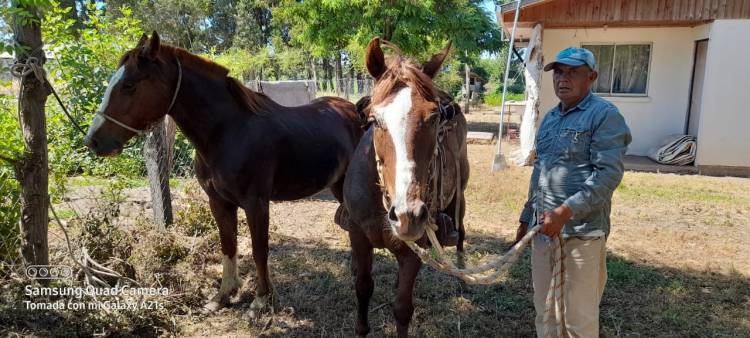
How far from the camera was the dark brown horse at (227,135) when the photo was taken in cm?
299

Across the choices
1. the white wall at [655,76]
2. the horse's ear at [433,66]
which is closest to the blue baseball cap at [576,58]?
the horse's ear at [433,66]

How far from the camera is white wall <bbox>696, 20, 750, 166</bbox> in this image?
862cm

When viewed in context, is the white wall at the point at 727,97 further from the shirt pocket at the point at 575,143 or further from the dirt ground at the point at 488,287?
the shirt pocket at the point at 575,143

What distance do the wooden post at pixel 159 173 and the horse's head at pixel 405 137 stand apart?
303 cm

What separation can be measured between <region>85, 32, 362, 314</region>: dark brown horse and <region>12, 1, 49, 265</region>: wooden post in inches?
14.3

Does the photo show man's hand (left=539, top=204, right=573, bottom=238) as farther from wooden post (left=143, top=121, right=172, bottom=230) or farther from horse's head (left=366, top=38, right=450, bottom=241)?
wooden post (left=143, top=121, right=172, bottom=230)

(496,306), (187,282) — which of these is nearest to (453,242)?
(496,306)

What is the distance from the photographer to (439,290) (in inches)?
155

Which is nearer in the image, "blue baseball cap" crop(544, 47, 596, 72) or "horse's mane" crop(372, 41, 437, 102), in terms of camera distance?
"horse's mane" crop(372, 41, 437, 102)

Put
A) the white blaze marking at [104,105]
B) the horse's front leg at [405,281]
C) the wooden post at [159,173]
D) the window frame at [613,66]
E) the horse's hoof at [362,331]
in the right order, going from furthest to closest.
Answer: the window frame at [613,66] → the wooden post at [159,173] → the horse's hoof at [362,331] → the white blaze marking at [104,105] → the horse's front leg at [405,281]

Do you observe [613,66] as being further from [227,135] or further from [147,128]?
[147,128]

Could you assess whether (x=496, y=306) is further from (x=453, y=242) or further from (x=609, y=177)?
(x=609, y=177)

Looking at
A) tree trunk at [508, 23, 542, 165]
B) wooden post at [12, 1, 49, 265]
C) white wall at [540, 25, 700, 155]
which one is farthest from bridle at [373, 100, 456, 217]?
white wall at [540, 25, 700, 155]

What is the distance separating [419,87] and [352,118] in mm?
2445
